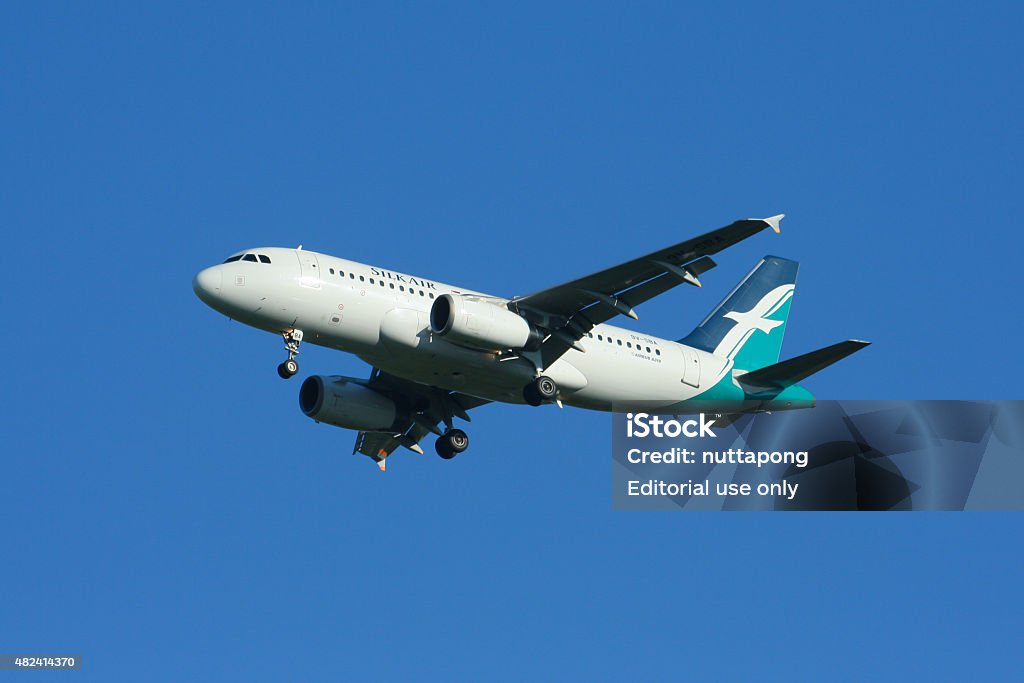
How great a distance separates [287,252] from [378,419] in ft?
26.3

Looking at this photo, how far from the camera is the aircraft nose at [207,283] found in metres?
37.4

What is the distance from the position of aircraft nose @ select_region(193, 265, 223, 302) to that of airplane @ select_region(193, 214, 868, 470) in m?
0.04

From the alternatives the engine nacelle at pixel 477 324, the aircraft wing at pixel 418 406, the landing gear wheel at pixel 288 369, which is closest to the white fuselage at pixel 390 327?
the engine nacelle at pixel 477 324

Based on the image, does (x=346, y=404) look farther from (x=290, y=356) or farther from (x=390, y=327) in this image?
(x=390, y=327)

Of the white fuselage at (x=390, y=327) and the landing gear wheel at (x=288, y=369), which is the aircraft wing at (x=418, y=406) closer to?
the white fuselage at (x=390, y=327)

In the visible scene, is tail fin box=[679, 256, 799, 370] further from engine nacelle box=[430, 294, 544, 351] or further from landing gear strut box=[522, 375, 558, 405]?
engine nacelle box=[430, 294, 544, 351]

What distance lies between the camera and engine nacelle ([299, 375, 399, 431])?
44.0 meters

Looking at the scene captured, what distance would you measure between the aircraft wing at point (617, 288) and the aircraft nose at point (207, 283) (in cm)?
816

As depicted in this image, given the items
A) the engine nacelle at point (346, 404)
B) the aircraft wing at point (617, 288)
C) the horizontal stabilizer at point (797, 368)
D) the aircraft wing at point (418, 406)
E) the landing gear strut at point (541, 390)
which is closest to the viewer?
the aircraft wing at point (617, 288)

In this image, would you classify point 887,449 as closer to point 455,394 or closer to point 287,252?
point 455,394

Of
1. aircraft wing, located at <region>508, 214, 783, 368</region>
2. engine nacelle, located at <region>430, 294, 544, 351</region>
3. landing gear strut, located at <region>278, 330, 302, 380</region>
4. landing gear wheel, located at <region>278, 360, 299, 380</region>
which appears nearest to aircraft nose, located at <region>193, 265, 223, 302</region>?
landing gear strut, located at <region>278, 330, 302, 380</region>

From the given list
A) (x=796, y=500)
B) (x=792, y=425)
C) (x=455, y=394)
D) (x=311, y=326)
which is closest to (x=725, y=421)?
(x=792, y=425)

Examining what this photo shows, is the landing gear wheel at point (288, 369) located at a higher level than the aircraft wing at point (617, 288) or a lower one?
lower

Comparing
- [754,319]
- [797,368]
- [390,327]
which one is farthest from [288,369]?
[754,319]
